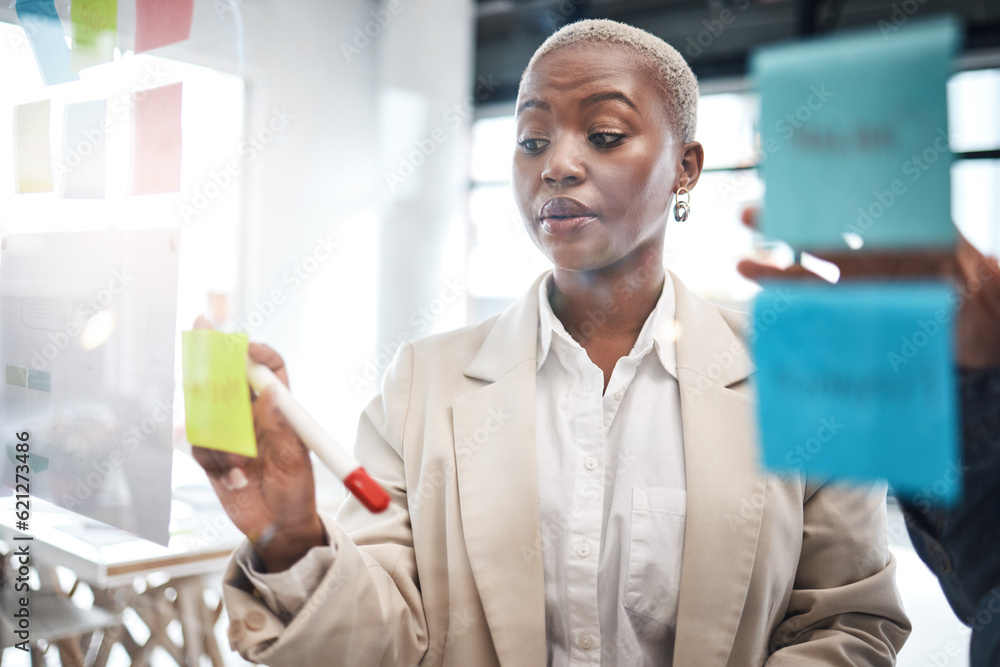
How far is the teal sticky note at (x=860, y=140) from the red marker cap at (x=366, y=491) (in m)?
0.37

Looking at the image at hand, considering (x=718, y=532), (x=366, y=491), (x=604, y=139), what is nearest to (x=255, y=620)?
(x=366, y=491)

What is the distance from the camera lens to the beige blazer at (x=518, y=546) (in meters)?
0.64

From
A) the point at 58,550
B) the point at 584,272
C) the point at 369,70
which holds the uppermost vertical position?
the point at 369,70

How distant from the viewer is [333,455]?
22.2 inches

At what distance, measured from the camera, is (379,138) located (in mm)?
3051

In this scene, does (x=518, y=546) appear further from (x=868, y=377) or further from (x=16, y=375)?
(x=16, y=375)

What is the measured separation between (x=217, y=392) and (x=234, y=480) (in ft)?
0.30

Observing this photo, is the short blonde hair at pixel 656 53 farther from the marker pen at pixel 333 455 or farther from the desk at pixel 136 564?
the desk at pixel 136 564

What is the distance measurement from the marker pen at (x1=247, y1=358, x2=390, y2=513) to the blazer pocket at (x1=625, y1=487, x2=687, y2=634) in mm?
264

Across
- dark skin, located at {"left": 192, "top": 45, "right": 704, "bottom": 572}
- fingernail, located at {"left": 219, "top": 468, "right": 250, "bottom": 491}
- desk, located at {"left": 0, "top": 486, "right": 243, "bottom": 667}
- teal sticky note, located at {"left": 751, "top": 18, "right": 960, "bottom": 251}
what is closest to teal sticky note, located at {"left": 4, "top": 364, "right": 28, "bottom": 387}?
desk, located at {"left": 0, "top": 486, "right": 243, "bottom": 667}

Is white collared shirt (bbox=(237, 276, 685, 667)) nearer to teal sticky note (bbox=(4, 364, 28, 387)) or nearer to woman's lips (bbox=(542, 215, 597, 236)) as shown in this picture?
woman's lips (bbox=(542, 215, 597, 236))

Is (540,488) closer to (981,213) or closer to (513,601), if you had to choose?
(513,601)

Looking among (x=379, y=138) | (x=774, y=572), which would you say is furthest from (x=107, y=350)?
(x=379, y=138)

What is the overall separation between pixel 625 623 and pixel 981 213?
478mm
